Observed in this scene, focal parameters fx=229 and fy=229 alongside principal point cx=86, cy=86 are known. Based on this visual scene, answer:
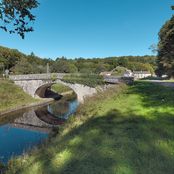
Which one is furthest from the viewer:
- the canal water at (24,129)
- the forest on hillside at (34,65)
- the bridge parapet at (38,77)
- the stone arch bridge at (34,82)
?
the forest on hillside at (34,65)

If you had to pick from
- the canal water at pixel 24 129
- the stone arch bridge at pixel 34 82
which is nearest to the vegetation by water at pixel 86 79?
the stone arch bridge at pixel 34 82

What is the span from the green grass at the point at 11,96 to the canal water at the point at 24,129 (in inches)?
90.2

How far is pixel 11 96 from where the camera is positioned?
36812mm

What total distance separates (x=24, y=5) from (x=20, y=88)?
127 feet

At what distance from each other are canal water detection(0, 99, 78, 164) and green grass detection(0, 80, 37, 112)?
2.29 metres

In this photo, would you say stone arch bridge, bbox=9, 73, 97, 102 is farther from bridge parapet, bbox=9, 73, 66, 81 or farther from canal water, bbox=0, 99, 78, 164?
canal water, bbox=0, 99, 78, 164

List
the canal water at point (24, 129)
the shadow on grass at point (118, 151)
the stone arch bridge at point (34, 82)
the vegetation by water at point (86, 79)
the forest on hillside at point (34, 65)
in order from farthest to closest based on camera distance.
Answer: the forest on hillside at point (34, 65) < the stone arch bridge at point (34, 82) < the vegetation by water at point (86, 79) < the canal water at point (24, 129) < the shadow on grass at point (118, 151)

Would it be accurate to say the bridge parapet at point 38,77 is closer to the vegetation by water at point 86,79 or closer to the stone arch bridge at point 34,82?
the stone arch bridge at point 34,82

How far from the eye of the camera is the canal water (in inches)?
617

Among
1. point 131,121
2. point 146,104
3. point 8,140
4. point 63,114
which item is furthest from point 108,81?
point 131,121

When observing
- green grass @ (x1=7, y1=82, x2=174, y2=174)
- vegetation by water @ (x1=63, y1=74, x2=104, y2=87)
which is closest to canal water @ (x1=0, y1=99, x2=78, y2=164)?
green grass @ (x1=7, y1=82, x2=174, y2=174)

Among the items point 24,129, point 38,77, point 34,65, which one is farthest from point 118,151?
point 34,65

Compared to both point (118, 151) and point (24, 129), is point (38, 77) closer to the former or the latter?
point (24, 129)

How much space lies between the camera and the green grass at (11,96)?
106 ft
